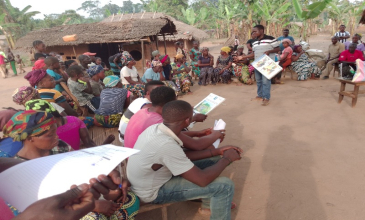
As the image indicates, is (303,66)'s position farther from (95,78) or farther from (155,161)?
(155,161)

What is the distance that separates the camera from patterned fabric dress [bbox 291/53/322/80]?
300 inches

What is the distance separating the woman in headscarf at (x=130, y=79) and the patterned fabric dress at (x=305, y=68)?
5.08 m

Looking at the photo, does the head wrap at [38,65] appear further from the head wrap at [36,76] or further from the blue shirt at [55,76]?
the head wrap at [36,76]

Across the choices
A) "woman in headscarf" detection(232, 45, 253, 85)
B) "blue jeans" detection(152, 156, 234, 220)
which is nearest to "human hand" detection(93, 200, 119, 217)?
"blue jeans" detection(152, 156, 234, 220)

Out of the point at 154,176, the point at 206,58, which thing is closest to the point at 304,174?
the point at 154,176

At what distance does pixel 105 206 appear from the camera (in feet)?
5.16

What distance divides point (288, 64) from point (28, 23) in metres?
26.3

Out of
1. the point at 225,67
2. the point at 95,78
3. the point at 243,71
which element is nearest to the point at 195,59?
the point at 225,67

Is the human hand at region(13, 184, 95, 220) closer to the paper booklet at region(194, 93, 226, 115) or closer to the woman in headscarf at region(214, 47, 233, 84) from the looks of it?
the paper booklet at region(194, 93, 226, 115)

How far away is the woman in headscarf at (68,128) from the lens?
2502 millimetres

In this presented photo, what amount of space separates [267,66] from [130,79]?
3116mm

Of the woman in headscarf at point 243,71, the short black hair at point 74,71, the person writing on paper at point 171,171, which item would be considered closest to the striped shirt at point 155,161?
the person writing on paper at point 171,171

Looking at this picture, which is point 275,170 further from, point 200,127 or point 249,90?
point 249,90

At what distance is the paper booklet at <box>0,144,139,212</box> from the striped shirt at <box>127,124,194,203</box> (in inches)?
26.4
